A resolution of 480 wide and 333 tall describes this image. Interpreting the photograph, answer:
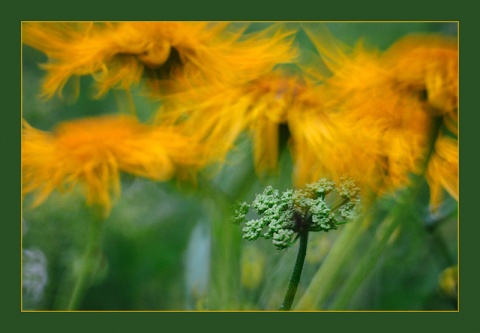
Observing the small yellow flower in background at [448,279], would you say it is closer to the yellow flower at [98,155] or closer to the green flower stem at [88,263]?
the yellow flower at [98,155]

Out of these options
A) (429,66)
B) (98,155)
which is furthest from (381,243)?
(98,155)

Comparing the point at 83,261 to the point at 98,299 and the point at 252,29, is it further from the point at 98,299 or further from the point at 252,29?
the point at 252,29

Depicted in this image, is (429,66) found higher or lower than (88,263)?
higher

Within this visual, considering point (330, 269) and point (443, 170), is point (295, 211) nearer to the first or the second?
point (330, 269)

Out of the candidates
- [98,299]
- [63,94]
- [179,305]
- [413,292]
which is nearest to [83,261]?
[98,299]

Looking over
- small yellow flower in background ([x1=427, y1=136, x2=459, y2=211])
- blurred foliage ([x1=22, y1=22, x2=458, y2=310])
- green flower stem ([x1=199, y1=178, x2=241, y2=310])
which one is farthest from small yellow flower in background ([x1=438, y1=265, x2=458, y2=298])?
green flower stem ([x1=199, y1=178, x2=241, y2=310])

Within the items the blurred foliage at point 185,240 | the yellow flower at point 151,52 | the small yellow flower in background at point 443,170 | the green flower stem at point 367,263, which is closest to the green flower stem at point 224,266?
the blurred foliage at point 185,240

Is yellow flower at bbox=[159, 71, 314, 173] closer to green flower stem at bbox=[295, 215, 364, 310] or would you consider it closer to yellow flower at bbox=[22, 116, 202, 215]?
yellow flower at bbox=[22, 116, 202, 215]
